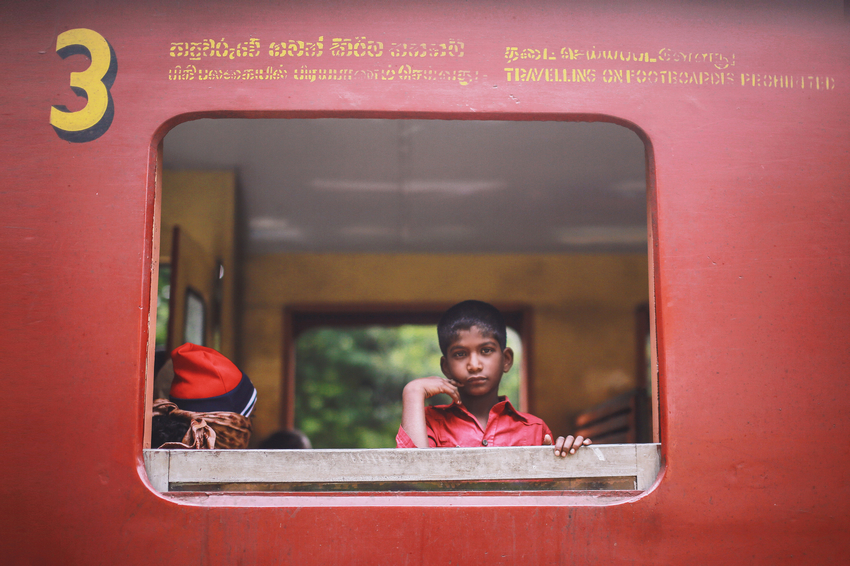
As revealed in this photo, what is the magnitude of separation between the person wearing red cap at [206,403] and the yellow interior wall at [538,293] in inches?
128

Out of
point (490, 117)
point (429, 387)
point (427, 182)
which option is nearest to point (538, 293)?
point (427, 182)

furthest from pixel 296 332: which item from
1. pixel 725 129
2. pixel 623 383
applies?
pixel 725 129

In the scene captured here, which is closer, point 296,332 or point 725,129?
point 725,129

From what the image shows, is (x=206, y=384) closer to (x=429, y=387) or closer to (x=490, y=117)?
(x=429, y=387)

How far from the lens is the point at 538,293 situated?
19.2 ft

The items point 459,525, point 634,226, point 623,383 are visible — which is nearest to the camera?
point 459,525

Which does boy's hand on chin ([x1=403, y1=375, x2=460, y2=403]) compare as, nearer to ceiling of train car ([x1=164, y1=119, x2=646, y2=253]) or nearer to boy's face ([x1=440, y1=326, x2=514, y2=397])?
boy's face ([x1=440, y1=326, x2=514, y2=397])

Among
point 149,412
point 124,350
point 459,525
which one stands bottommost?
point 459,525

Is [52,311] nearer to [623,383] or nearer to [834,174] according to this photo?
[834,174]

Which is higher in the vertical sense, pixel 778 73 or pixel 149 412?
pixel 778 73

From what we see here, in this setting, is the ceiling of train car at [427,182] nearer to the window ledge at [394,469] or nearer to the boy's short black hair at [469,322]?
the boy's short black hair at [469,322]

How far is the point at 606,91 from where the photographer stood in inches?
83.2

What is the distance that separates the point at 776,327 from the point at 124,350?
1751mm

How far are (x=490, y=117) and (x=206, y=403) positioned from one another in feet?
3.99
